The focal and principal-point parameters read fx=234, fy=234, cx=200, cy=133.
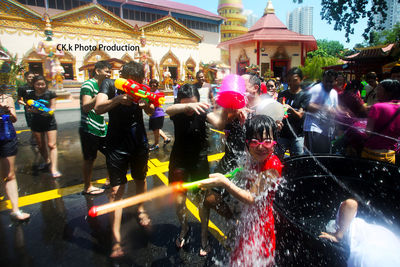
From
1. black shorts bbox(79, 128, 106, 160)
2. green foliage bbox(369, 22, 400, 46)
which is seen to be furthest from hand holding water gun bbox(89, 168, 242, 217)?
green foliage bbox(369, 22, 400, 46)

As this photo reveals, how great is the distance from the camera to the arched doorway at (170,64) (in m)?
28.4

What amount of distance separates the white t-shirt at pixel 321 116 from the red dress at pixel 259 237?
6.91 ft

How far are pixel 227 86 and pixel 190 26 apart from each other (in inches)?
1308

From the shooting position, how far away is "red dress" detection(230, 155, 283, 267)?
1.73 metres

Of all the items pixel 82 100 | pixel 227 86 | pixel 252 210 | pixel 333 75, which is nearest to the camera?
pixel 252 210

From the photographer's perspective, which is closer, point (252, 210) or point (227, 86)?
point (252, 210)

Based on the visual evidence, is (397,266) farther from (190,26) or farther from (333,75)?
(190,26)

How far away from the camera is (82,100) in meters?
3.15

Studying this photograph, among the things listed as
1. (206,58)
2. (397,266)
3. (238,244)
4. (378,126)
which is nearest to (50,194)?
(238,244)

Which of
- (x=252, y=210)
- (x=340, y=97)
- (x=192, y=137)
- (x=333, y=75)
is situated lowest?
(x=252, y=210)

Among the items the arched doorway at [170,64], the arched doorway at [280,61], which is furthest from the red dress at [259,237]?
the arched doorway at [170,64]

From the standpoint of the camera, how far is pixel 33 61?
2159cm

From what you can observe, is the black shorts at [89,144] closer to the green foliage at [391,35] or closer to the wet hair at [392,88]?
the wet hair at [392,88]

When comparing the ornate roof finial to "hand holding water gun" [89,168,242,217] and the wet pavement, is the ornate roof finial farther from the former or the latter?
"hand holding water gun" [89,168,242,217]
